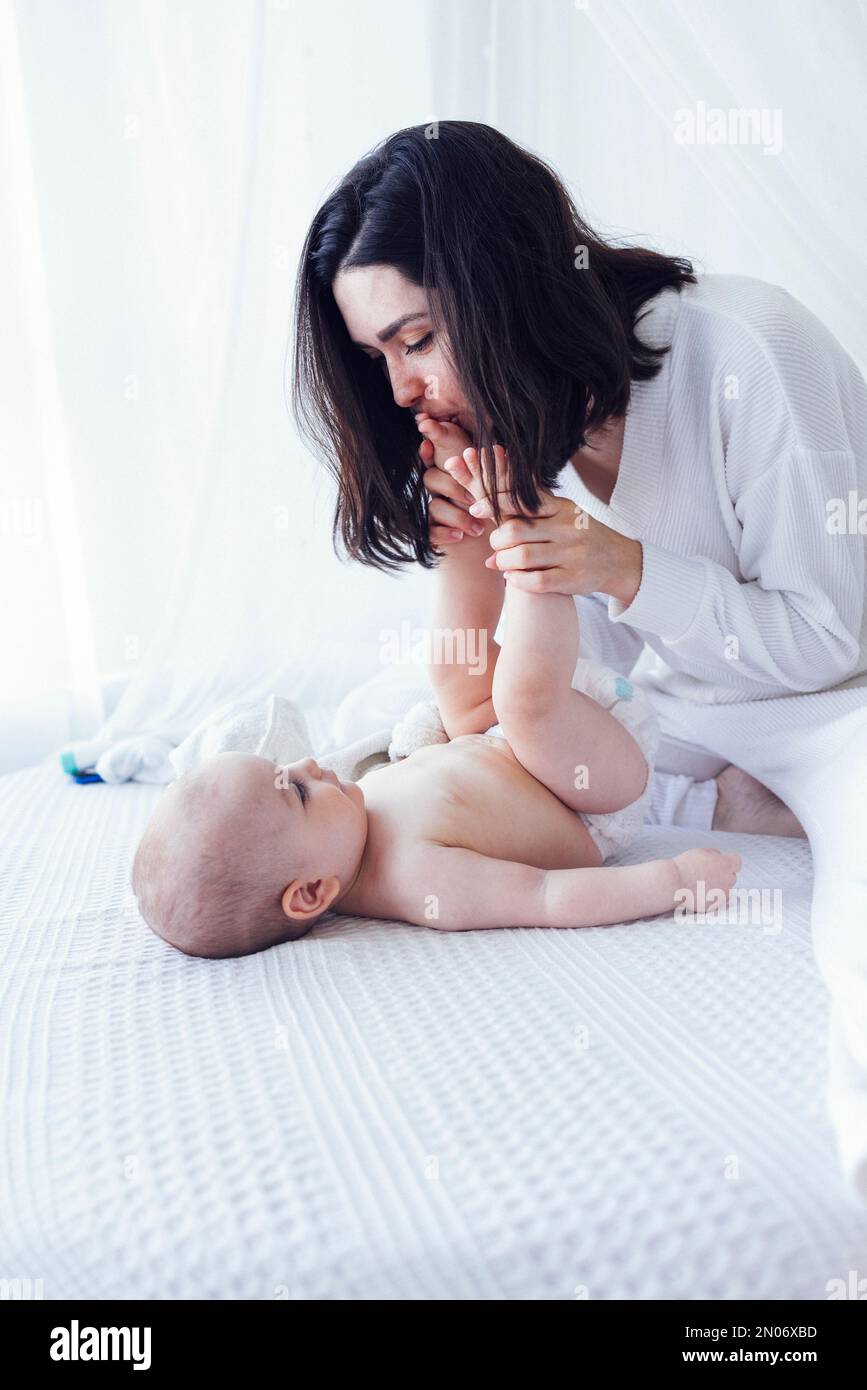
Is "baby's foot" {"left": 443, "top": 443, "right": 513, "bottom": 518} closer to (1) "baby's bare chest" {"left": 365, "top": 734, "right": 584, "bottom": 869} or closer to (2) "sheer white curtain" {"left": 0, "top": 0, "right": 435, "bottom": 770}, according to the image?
(1) "baby's bare chest" {"left": 365, "top": 734, "right": 584, "bottom": 869}

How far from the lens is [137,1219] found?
2.40 ft

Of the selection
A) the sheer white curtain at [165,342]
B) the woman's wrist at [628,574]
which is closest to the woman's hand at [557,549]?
the woman's wrist at [628,574]

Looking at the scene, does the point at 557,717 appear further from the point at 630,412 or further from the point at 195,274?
the point at 195,274

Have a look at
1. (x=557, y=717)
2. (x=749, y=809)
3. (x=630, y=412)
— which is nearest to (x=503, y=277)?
(x=630, y=412)

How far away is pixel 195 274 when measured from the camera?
7.38 ft

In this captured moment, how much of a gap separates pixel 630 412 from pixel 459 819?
0.55 m

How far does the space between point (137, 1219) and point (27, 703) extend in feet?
5.50

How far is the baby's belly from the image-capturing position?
4.02 feet

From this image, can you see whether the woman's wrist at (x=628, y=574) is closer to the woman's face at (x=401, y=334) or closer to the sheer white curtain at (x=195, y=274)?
the woman's face at (x=401, y=334)

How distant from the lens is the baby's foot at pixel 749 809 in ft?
4.87

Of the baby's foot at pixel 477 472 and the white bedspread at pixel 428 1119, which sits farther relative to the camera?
the baby's foot at pixel 477 472

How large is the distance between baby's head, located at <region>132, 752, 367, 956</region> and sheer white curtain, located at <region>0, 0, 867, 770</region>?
3.33 feet

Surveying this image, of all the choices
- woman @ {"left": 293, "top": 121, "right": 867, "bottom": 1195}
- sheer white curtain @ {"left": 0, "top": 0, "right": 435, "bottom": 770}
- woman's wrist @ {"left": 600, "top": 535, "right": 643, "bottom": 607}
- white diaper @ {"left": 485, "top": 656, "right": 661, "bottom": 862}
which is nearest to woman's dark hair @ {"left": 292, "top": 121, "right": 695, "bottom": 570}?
woman @ {"left": 293, "top": 121, "right": 867, "bottom": 1195}
